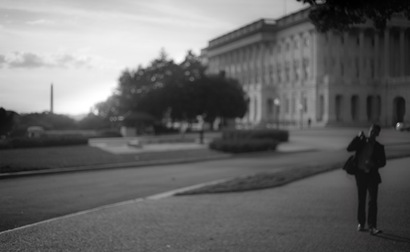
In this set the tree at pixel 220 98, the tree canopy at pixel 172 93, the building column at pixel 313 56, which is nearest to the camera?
the tree canopy at pixel 172 93

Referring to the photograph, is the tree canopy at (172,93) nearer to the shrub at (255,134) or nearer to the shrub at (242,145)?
the shrub at (255,134)

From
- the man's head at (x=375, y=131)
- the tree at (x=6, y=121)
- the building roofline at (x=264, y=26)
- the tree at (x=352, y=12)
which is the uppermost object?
the building roofline at (x=264, y=26)

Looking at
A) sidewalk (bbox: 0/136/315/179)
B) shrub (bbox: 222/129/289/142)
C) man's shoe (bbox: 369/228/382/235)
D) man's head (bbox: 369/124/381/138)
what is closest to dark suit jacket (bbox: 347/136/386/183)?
man's head (bbox: 369/124/381/138)

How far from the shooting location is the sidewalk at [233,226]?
7.53 m

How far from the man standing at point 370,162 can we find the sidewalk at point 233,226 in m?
0.41

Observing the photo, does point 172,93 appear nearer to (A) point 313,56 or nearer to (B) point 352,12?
(A) point 313,56

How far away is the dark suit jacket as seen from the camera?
7824 mm

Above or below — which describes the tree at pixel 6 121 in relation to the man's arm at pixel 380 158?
above

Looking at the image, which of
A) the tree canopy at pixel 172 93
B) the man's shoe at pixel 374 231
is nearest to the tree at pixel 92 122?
the tree canopy at pixel 172 93

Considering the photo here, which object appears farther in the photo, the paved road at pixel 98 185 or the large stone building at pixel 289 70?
the large stone building at pixel 289 70

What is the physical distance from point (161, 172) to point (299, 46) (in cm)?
7689

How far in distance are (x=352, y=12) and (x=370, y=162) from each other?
302 cm

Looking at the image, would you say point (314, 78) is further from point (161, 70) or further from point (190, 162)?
point (190, 162)

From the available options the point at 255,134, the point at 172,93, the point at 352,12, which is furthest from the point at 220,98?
the point at 352,12
